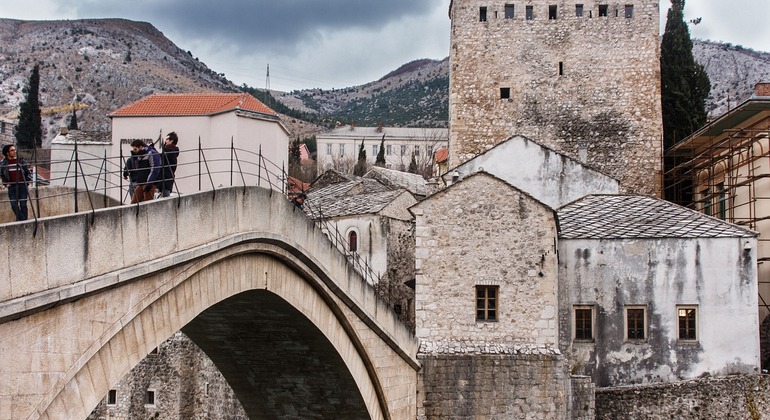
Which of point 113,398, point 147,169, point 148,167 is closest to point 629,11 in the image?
point 113,398

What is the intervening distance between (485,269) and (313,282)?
5.76m

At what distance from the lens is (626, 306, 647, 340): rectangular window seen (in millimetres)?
25656

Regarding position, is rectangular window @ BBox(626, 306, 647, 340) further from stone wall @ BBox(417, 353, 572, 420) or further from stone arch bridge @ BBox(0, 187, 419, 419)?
stone arch bridge @ BBox(0, 187, 419, 419)

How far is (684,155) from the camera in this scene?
120 ft

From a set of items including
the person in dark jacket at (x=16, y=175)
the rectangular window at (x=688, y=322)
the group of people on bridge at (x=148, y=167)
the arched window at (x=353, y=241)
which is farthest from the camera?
the arched window at (x=353, y=241)

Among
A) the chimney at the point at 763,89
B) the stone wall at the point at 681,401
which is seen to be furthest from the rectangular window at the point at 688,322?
the chimney at the point at 763,89

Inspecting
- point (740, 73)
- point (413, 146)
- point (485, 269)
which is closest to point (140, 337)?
point (485, 269)

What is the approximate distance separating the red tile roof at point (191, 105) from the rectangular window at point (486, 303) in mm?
11784

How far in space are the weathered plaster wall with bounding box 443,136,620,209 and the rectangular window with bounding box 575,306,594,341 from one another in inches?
221

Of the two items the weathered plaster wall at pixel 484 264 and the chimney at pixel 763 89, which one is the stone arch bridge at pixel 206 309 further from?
the chimney at pixel 763 89

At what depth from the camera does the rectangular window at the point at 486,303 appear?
23.2 meters

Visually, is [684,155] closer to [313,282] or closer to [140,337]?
[313,282]

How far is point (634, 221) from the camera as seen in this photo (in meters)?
27.4

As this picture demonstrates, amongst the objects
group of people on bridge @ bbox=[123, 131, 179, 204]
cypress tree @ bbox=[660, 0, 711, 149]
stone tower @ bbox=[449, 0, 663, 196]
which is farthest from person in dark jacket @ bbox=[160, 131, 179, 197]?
cypress tree @ bbox=[660, 0, 711, 149]
